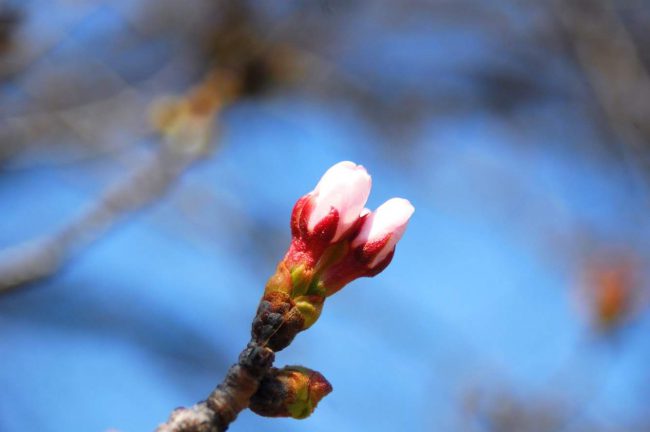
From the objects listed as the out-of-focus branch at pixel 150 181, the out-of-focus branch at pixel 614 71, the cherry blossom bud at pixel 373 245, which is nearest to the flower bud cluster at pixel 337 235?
the cherry blossom bud at pixel 373 245

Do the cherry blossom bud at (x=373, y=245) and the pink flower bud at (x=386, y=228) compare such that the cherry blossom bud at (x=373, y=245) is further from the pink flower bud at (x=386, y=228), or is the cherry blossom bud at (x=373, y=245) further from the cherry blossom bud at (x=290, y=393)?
the cherry blossom bud at (x=290, y=393)

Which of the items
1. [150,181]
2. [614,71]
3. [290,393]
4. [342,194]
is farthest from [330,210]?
[614,71]

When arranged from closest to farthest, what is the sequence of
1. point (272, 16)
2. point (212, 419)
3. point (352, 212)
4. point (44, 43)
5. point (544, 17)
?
point (212, 419), point (352, 212), point (44, 43), point (272, 16), point (544, 17)

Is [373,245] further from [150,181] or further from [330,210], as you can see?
[150,181]

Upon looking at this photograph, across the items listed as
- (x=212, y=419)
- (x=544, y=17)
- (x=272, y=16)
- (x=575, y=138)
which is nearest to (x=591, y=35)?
(x=272, y=16)

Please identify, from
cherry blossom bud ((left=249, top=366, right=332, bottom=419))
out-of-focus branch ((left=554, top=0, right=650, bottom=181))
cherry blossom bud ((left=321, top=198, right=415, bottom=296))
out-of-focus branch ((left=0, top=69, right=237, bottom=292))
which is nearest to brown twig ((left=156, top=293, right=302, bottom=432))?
cherry blossom bud ((left=249, top=366, right=332, bottom=419))

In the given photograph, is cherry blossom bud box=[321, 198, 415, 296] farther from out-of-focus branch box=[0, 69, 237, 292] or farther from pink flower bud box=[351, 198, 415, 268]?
out-of-focus branch box=[0, 69, 237, 292]

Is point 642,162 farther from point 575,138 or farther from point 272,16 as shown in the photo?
point 575,138
